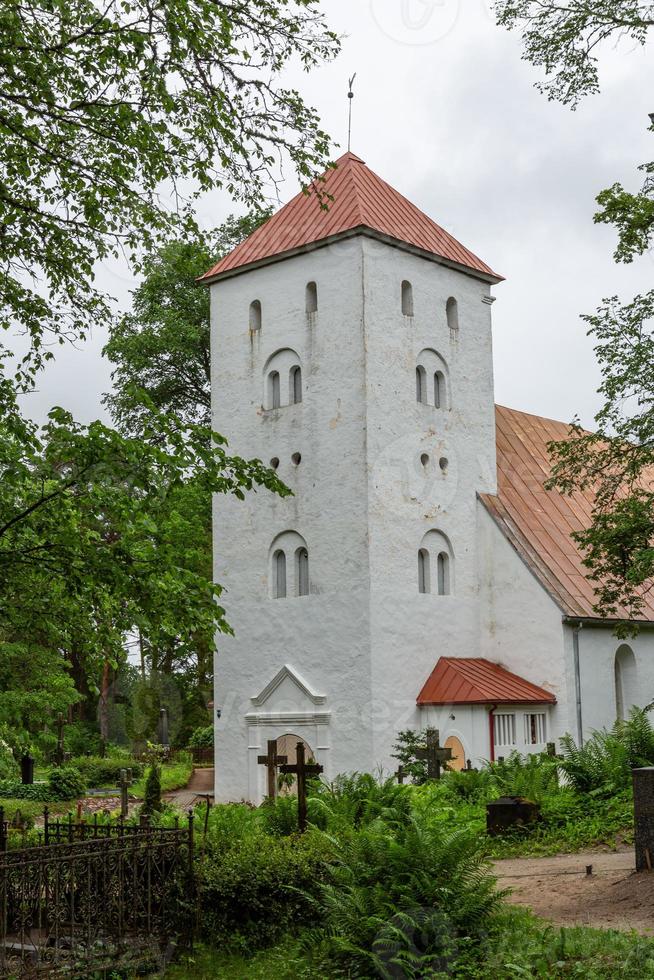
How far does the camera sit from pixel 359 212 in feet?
83.2

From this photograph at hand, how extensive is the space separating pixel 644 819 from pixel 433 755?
28.1ft

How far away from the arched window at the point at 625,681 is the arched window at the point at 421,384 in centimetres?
764

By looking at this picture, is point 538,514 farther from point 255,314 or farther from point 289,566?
point 255,314

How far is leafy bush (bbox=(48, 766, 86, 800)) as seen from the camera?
92.3 ft

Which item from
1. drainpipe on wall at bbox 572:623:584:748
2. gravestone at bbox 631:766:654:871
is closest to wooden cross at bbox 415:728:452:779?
drainpipe on wall at bbox 572:623:584:748

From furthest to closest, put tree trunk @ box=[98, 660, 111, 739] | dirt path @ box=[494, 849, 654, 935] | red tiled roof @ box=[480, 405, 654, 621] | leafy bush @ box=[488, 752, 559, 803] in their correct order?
tree trunk @ box=[98, 660, 111, 739]
red tiled roof @ box=[480, 405, 654, 621]
leafy bush @ box=[488, 752, 559, 803]
dirt path @ box=[494, 849, 654, 935]

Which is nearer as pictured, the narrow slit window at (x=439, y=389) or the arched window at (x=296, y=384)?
the arched window at (x=296, y=384)

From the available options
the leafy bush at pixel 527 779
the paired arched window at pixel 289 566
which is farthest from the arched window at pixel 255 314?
the leafy bush at pixel 527 779

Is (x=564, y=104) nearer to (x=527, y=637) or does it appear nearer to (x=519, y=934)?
(x=519, y=934)

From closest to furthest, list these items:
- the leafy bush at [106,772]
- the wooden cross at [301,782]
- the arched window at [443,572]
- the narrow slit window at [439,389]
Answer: the wooden cross at [301,782] < the arched window at [443,572] < the narrow slit window at [439,389] < the leafy bush at [106,772]

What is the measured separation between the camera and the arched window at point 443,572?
26.0 m

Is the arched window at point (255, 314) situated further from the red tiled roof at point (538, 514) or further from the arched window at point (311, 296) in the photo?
the red tiled roof at point (538, 514)

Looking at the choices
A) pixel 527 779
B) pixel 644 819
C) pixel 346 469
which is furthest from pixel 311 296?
pixel 644 819

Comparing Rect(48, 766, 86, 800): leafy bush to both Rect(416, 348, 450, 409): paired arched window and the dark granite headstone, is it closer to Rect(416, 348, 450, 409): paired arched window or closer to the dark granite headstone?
Rect(416, 348, 450, 409): paired arched window
